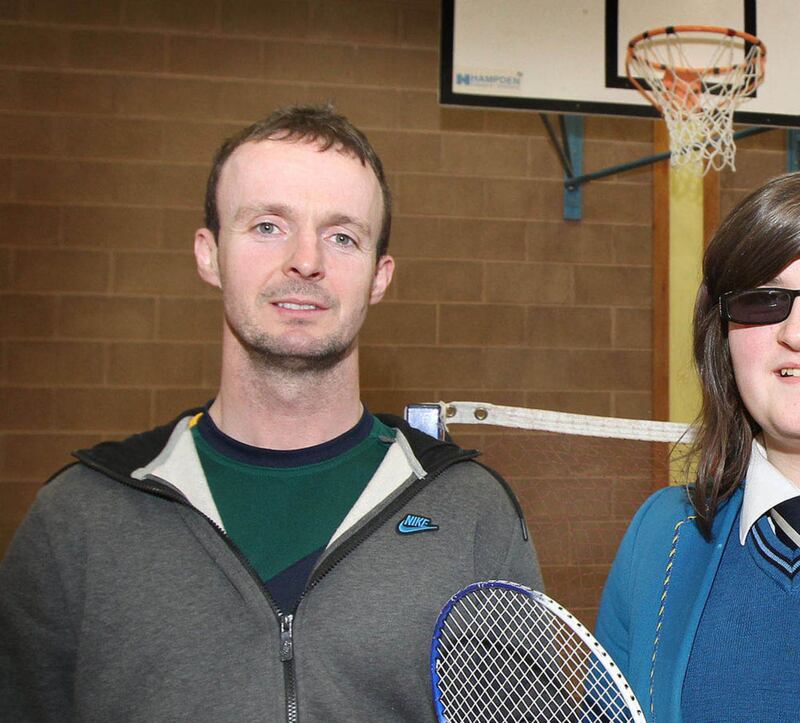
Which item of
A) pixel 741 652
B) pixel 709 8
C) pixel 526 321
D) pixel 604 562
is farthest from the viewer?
pixel 526 321

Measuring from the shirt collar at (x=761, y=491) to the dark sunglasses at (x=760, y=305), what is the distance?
238 millimetres

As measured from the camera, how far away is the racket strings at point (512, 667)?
109 cm

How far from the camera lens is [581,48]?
367 centimetres

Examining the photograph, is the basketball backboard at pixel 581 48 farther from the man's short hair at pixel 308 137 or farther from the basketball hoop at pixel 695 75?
the man's short hair at pixel 308 137

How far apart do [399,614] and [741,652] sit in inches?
20.8

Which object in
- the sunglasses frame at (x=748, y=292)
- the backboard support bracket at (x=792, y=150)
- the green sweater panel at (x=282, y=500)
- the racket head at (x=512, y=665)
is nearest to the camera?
the racket head at (x=512, y=665)

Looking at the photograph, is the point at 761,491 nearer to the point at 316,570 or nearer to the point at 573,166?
the point at 316,570

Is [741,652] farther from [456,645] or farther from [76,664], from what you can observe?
[76,664]

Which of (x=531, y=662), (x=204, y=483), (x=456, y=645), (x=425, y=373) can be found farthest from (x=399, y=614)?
(x=425, y=373)

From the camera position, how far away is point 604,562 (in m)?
3.13

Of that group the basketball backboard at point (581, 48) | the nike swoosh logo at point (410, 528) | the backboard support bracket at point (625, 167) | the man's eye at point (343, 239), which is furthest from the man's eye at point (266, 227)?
the backboard support bracket at point (625, 167)

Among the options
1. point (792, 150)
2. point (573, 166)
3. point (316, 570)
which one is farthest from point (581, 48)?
point (316, 570)

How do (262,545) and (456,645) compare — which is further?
(262,545)

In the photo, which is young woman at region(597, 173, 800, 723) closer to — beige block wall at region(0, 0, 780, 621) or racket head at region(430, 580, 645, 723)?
racket head at region(430, 580, 645, 723)
